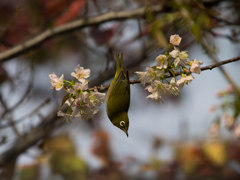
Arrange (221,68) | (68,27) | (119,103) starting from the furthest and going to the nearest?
(68,27)
(221,68)
(119,103)

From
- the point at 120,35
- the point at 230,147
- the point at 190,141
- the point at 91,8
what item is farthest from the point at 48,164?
the point at 91,8

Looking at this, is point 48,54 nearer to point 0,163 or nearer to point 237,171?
point 0,163

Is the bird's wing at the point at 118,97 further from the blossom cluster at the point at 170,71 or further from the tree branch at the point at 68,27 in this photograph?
the tree branch at the point at 68,27

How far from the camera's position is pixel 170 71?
594 mm

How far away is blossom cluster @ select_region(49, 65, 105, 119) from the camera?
583 millimetres

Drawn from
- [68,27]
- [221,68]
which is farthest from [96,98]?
[68,27]

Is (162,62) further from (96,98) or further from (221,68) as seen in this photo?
(221,68)

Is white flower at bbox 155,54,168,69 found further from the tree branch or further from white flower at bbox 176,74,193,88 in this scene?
the tree branch

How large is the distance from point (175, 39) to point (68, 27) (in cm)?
101

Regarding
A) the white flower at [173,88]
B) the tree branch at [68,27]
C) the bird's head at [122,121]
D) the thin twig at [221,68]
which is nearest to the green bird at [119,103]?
the bird's head at [122,121]

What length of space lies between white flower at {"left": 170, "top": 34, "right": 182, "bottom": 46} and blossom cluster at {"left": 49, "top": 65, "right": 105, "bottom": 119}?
0.18 metres

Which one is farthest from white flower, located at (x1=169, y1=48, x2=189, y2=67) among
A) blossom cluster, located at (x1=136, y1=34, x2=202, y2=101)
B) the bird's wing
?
the bird's wing

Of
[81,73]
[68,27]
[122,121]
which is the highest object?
[68,27]

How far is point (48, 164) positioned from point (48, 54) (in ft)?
4.02
